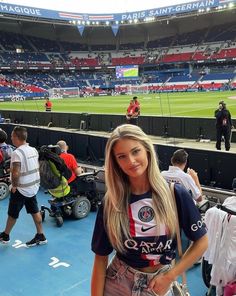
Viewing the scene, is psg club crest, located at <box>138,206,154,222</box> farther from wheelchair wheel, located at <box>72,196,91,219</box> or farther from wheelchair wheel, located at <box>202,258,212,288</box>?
wheelchair wheel, located at <box>72,196,91,219</box>

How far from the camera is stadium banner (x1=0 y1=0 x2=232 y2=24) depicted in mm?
58181

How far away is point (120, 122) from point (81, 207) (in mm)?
10963

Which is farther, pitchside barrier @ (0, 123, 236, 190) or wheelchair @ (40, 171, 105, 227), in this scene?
wheelchair @ (40, 171, 105, 227)

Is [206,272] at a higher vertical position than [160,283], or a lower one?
lower

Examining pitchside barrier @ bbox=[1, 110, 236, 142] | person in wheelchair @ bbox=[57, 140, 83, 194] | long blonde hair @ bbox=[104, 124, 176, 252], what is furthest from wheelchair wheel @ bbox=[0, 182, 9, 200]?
pitchside barrier @ bbox=[1, 110, 236, 142]

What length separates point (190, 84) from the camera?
56.2 metres

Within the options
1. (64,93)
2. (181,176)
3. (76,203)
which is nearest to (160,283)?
(181,176)

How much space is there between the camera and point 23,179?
213 inches

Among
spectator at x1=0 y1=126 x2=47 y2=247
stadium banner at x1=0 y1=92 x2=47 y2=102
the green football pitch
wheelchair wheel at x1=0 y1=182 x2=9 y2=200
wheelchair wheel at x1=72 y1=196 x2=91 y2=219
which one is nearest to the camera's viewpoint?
spectator at x1=0 y1=126 x2=47 y2=247

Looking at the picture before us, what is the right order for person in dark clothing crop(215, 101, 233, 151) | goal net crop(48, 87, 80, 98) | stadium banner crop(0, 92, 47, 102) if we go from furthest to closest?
goal net crop(48, 87, 80, 98), stadium banner crop(0, 92, 47, 102), person in dark clothing crop(215, 101, 233, 151)

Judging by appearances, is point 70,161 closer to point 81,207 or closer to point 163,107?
point 81,207

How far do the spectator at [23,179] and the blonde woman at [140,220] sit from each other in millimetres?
3555

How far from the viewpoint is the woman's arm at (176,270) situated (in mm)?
1912

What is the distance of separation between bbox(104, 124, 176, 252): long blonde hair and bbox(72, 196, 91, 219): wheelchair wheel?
486cm
